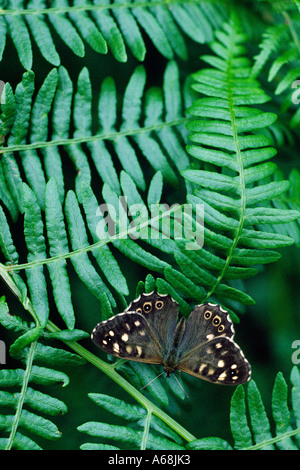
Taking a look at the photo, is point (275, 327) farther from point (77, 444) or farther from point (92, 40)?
point (92, 40)

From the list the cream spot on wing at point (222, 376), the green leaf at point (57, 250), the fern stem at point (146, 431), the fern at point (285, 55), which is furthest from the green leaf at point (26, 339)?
the fern at point (285, 55)

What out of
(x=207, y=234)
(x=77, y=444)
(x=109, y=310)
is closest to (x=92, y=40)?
(x=207, y=234)

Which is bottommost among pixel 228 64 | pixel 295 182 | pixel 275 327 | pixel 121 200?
pixel 275 327

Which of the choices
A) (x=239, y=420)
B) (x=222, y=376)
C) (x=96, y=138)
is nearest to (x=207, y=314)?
(x=222, y=376)

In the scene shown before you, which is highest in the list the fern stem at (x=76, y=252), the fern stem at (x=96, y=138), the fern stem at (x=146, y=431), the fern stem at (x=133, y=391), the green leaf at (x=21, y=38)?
the green leaf at (x=21, y=38)

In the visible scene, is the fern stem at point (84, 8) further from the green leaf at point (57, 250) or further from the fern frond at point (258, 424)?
the fern frond at point (258, 424)

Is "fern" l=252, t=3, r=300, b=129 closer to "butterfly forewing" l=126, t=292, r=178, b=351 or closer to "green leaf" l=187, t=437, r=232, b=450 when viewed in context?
"butterfly forewing" l=126, t=292, r=178, b=351

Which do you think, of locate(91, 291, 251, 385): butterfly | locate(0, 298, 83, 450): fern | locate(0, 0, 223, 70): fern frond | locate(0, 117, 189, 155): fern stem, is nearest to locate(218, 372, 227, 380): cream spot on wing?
locate(91, 291, 251, 385): butterfly
